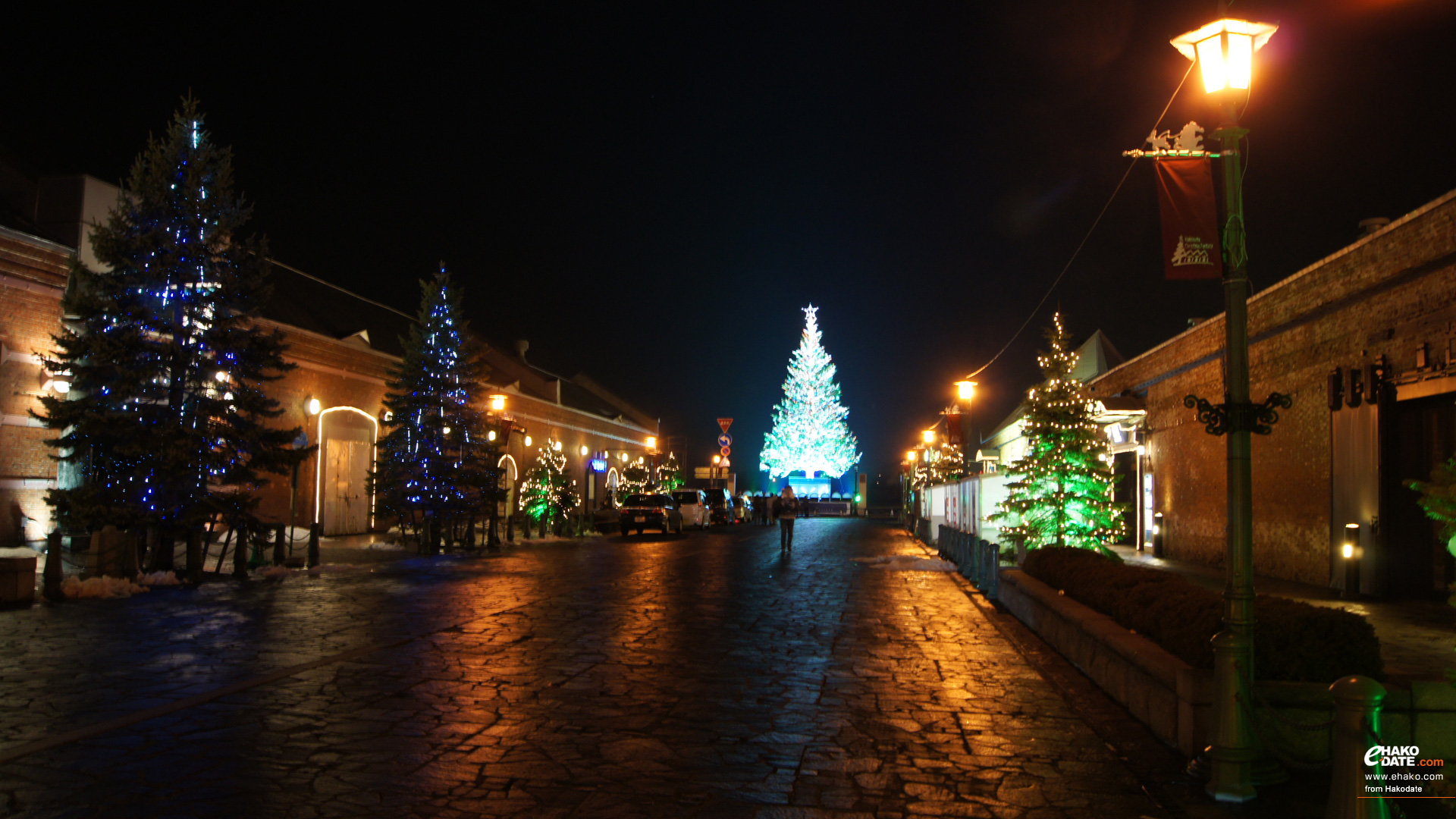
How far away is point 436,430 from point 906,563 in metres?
13.1

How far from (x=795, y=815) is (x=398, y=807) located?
6.71ft

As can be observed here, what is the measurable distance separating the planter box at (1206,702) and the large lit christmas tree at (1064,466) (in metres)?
11.8

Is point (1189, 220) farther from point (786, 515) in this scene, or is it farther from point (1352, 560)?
point (786, 515)

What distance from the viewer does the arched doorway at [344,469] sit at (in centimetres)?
2859

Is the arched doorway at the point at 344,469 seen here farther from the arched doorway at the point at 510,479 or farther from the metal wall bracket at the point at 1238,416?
the metal wall bracket at the point at 1238,416

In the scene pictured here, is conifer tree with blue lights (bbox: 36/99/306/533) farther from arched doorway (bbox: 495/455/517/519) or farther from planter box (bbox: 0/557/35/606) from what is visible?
arched doorway (bbox: 495/455/517/519)

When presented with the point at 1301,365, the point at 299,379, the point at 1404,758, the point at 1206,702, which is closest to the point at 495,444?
the point at 299,379

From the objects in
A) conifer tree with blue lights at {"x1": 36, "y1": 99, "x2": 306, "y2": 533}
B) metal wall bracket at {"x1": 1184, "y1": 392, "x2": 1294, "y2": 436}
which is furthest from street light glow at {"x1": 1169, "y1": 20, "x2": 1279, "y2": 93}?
conifer tree with blue lights at {"x1": 36, "y1": 99, "x2": 306, "y2": 533}

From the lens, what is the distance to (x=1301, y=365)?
55.3 feet

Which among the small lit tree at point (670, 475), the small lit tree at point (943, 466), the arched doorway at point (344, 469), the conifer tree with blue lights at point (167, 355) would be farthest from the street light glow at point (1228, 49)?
the small lit tree at point (670, 475)

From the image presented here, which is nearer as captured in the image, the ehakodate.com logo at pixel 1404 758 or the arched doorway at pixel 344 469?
the ehakodate.com logo at pixel 1404 758

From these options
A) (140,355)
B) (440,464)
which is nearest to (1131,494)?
(440,464)

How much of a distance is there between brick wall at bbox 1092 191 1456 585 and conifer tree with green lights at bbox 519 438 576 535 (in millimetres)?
19256

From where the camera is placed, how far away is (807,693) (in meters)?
8.25
